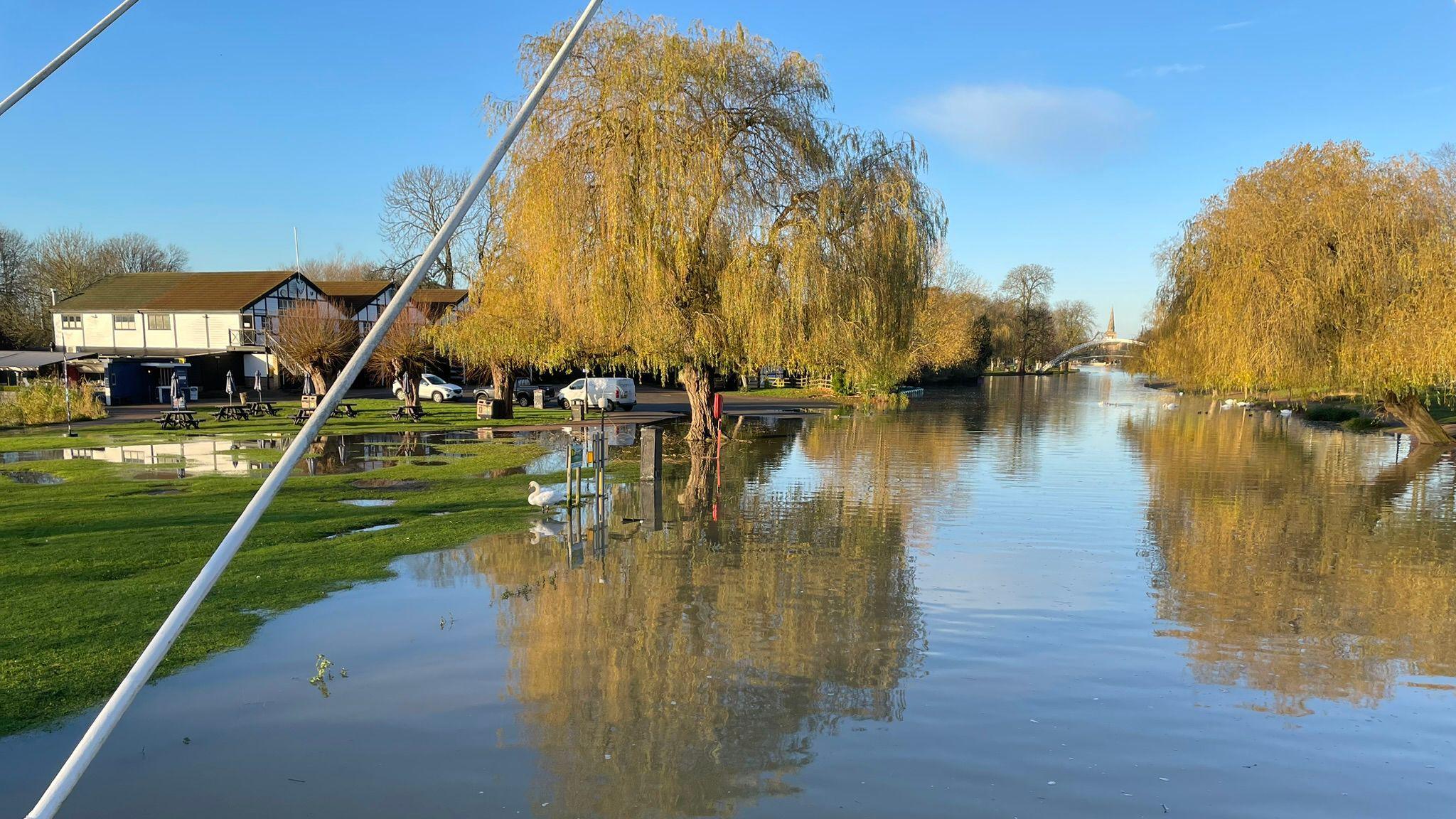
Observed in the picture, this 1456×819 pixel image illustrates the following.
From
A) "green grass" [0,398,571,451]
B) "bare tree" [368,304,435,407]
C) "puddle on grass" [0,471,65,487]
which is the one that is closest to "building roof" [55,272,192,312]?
"bare tree" [368,304,435,407]

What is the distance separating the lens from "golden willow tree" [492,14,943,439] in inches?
861

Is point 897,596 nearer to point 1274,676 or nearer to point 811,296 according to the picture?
point 1274,676

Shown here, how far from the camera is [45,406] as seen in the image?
3231 centimetres

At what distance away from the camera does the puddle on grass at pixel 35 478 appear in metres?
17.6

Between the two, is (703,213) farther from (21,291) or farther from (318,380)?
(21,291)

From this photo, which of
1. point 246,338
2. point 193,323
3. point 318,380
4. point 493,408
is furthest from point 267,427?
point 193,323

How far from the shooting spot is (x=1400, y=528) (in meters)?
14.4

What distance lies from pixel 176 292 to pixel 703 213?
4938cm

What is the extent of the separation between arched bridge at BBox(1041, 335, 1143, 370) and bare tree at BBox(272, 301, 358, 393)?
311 ft

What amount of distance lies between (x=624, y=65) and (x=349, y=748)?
62.9ft

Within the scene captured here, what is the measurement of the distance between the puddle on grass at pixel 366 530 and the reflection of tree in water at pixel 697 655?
240cm

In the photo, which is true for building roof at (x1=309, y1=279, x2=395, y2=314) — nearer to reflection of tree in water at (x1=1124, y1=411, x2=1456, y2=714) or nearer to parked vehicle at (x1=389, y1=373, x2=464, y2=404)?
parked vehicle at (x1=389, y1=373, x2=464, y2=404)

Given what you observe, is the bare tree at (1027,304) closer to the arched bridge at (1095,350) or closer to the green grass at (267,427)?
the arched bridge at (1095,350)

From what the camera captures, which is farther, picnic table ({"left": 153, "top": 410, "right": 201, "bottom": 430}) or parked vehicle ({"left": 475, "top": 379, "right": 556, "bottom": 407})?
parked vehicle ({"left": 475, "top": 379, "right": 556, "bottom": 407})
